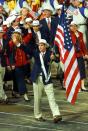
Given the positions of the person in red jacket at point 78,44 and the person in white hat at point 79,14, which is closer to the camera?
the person in red jacket at point 78,44

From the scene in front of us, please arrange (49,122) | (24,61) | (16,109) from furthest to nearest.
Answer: (24,61) → (16,109) → (49,122)

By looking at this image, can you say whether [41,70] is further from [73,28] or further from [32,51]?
[73,28]

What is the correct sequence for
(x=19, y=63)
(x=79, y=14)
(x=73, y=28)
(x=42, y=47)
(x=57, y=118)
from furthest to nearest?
(x=79, y=14) < (x=73, y=28) < (x=19, y=63) < (x=42, y=47) < (x=57, y=118)

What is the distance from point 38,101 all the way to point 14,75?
316 centimetres

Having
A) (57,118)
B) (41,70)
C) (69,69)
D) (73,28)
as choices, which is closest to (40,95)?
(41,70)

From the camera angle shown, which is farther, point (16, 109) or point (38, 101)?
point (16, 109)

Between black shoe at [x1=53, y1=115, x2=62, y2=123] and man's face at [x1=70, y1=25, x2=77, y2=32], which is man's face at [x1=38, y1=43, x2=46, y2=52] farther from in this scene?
man's face at [x1=70, y1=25, x2=77, y2=32]

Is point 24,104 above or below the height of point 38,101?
below

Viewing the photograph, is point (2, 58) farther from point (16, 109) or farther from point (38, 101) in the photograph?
point (38, 101)

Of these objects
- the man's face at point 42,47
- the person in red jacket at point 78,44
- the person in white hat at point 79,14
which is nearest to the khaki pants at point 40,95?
the man's face at point 42,47

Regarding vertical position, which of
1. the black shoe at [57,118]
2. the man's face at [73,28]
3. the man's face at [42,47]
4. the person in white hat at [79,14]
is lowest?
the black shoe at [57,118]

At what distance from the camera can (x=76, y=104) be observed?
15.5 metres

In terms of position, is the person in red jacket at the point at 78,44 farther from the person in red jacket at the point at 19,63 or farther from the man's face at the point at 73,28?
the person in red jacket at the point at 19,63

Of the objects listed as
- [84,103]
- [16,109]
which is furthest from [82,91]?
[16,109]
